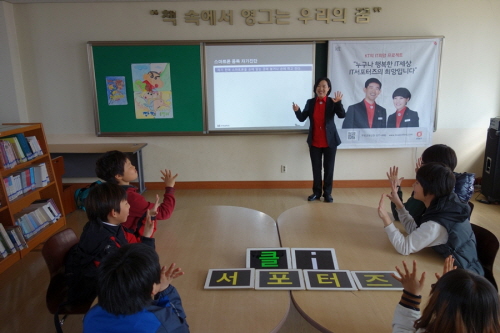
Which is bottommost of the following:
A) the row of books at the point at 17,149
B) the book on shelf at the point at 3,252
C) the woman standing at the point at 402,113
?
the book on shelf at the point at 3,252

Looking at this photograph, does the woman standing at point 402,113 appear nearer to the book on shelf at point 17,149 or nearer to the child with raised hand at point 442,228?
the child with raised hand at point 442,228

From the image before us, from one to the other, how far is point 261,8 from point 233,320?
427 cm

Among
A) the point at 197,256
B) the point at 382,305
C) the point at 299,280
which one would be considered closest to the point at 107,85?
the point at 197,256

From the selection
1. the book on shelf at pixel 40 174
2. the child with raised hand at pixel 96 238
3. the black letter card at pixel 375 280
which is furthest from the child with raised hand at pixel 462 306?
the book on shelf at pixel 40 174

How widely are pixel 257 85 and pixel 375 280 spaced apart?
3.70 meters

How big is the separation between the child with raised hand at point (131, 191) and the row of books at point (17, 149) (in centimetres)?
160

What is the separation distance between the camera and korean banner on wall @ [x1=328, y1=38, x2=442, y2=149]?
4766mm

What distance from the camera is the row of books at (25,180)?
3.41m

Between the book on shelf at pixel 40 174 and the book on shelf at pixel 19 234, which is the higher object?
the book on shelf at pixel 40 174

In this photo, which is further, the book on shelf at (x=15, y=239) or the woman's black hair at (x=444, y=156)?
the book on shelf at (x=15, y=239)

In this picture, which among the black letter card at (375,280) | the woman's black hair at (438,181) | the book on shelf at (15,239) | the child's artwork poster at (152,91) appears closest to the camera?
the black letter card at (375,280)

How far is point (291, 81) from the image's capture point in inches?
193

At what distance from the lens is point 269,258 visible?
5.96 ft

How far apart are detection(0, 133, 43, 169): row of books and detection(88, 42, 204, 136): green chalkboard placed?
132 centimetres
